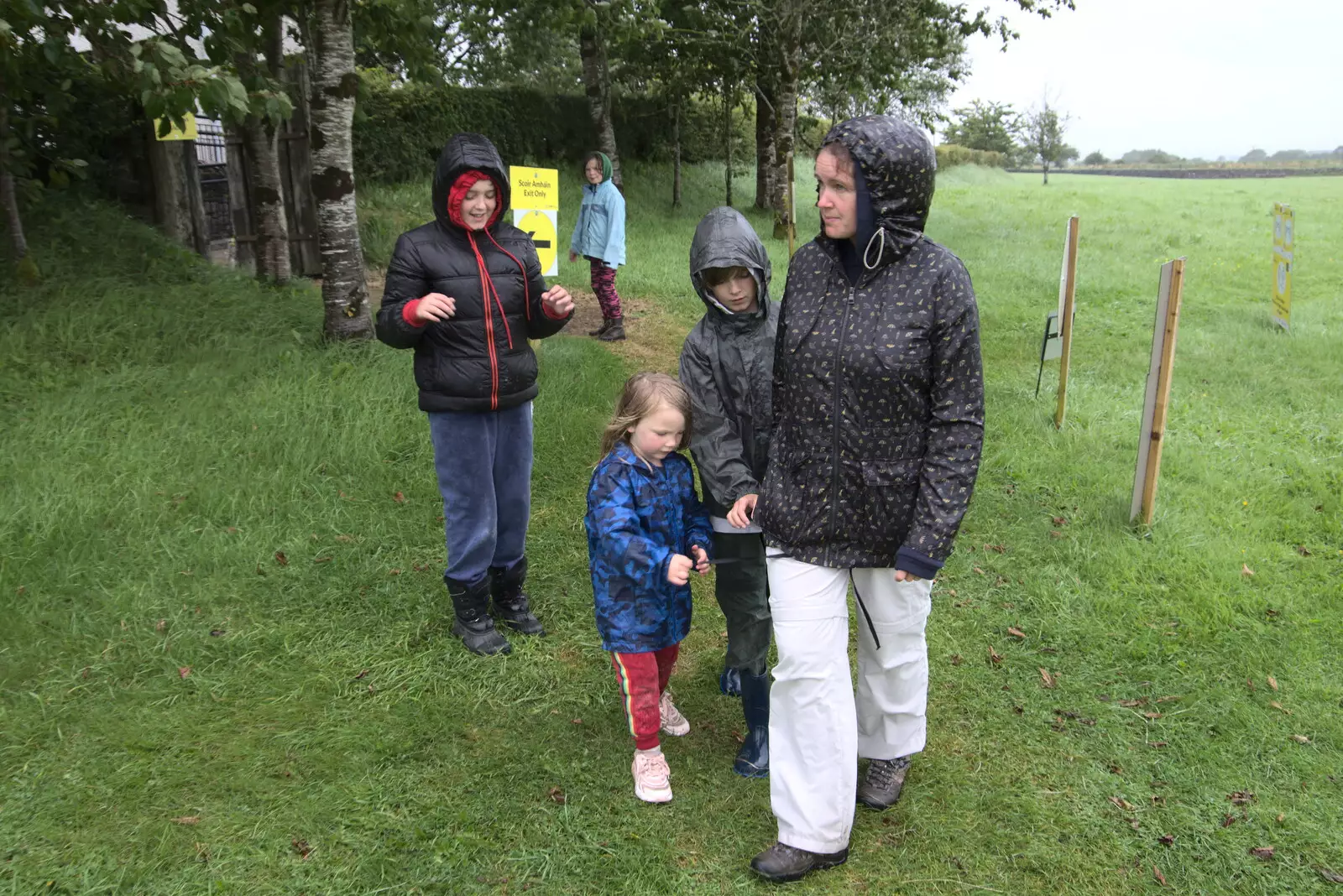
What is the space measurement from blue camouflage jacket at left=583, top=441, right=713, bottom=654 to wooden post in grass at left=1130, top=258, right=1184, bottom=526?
3.18 metres

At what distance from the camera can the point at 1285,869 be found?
9.96 feet

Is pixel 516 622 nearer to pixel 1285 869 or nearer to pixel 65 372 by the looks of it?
pixel 1285 869

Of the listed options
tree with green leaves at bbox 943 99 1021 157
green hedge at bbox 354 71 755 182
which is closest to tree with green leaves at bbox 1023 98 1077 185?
tree with green leaves at bbox 943 99 1021 157

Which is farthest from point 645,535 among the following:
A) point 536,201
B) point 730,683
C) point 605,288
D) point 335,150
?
point 605,288

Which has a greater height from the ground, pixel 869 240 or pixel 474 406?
pixel 869 240

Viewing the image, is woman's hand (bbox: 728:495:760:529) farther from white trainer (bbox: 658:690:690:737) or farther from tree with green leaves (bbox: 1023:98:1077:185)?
tree with green leaves (bbox: 1023:98:1077:185)

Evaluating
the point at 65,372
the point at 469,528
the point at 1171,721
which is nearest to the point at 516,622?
the point at 469,528

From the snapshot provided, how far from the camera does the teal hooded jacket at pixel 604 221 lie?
31.9 feet

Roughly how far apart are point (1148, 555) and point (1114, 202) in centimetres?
2392

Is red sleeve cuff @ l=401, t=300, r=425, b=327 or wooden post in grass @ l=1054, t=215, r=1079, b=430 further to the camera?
wooden post in grass @ l=1054, t=215, r=1079, b=430

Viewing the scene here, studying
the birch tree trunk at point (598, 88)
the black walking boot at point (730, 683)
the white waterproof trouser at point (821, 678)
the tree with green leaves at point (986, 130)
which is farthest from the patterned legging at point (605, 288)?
the tree with green leaves at point (986, 130)

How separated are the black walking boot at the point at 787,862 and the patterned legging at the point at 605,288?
7.48 meters

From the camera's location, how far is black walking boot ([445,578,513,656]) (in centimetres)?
415

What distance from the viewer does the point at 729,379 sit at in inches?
124
